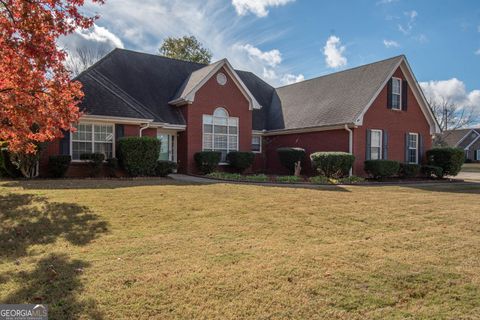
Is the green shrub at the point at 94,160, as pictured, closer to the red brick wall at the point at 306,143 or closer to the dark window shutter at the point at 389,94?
the red brick wall at the point at 306,143

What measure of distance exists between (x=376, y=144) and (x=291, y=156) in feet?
15.4

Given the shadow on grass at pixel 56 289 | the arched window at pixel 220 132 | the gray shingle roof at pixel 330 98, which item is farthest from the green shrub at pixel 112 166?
the shadow on grass at pixel 56 289

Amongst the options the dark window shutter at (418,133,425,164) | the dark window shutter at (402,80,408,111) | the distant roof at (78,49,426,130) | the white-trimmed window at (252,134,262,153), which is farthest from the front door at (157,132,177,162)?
the dark window shutter at (418,133,425,164)

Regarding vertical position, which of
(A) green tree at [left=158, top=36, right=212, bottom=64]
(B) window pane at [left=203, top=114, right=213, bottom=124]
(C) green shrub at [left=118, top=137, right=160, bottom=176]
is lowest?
(C) green shrub at [left=118, top=137, right=160, bottom=176]

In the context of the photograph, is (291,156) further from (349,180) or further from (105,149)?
(105,149)

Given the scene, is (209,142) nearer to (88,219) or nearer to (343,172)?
(343,172)

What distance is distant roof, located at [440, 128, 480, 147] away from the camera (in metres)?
59.1

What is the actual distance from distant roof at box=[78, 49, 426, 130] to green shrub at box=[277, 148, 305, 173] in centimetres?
169

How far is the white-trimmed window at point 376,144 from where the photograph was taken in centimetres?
2106

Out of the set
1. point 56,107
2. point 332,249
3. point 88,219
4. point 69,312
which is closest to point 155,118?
point 56,107

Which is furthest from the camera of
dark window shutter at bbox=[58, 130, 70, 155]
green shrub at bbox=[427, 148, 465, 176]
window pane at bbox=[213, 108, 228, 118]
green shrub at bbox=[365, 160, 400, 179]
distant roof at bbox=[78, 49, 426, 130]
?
green shrub at bbox=[427, 148, 465, 176]

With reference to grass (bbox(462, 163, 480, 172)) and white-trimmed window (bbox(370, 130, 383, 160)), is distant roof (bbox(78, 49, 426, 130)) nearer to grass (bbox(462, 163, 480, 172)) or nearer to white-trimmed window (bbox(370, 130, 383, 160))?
white-trimmed window (bbox(370, 130, 383, 160))

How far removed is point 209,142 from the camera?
21312 mm

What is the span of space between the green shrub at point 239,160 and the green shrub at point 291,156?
72.7 inches
